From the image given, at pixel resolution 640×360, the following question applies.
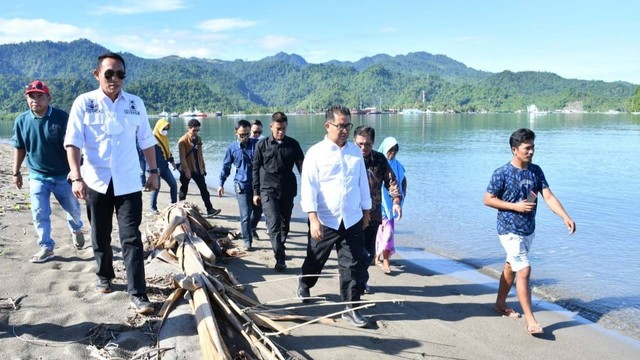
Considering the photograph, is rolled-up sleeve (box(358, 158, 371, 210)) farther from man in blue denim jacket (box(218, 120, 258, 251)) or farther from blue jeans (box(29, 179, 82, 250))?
blue jeans (box(29, 179, 82, 250))

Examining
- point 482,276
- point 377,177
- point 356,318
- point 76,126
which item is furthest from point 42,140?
point 482,276

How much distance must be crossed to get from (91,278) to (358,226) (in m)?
2.96

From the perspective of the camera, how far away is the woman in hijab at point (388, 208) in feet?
19.5

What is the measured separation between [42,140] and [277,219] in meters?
2.93

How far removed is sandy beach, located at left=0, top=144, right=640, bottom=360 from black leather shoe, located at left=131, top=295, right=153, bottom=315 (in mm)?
74

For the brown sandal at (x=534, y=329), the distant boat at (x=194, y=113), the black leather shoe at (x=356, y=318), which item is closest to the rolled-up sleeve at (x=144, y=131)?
the black leather shoe at (x=356, y=318)

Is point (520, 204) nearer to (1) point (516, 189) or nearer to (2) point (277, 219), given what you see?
(1) point (516, 189)

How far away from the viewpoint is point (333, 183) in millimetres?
4211

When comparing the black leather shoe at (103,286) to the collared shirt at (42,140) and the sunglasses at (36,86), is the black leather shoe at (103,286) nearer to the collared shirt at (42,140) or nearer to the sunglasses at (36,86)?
the collared shirt at (42,140)

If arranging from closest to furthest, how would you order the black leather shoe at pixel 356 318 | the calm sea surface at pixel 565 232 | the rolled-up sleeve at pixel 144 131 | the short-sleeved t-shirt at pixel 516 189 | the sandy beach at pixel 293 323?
the sandy beach at pixel 293 323 → the rolled-up sleeve at pixel 144 131 → the black leather shoe at pixel 356 318 → the short-sleeved t-shirt at pixel 516 189 → the calm sea surface at pixel 565 232

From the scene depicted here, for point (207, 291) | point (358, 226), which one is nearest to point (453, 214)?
point (358, 226)

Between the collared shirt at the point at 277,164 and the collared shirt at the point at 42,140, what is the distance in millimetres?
2367

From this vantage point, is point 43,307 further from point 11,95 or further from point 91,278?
point 11,95

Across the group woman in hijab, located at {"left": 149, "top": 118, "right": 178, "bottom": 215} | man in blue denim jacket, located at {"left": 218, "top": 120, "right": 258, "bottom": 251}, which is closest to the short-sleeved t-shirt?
man in blue denim jacket, located at {"left": 218, "top": 120, "right": 258, "bottom": 251}
